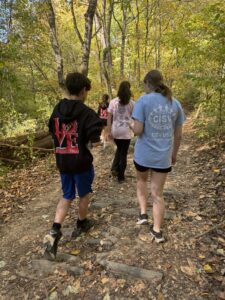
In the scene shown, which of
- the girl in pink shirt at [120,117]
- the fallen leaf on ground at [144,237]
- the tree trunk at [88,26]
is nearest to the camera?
the fallen leaf on ground at [144,237]

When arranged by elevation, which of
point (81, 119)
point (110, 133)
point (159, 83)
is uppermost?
point (159, 83)

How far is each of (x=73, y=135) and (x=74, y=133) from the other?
0.09 ft

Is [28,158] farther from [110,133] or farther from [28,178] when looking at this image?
[110,133]

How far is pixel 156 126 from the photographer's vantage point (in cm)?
326

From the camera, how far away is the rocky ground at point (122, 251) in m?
2.87

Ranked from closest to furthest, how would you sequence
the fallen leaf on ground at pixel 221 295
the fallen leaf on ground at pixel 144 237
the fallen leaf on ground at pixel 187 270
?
the fallen leaf on ground at pixel 221 295 → the fallen leaf on ground at pixel 187 270 → the fallen leaf on ground at pixel 144 237

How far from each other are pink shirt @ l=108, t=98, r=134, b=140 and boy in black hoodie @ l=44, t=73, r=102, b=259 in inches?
80.7

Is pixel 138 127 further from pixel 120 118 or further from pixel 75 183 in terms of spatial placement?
pixel 120 118

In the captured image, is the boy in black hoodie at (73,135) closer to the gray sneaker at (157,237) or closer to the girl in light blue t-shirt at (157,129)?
the girl in light blue t-shirt at (157,129)

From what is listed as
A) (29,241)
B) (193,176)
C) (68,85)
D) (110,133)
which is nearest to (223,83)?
(193,176)

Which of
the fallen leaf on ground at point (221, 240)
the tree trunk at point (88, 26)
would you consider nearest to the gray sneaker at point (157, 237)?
the fallen leaf on ground at point (221, 240)

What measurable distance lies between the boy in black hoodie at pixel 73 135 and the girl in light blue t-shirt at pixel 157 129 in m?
0.53

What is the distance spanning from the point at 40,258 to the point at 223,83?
5841mm

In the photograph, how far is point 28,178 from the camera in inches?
287
